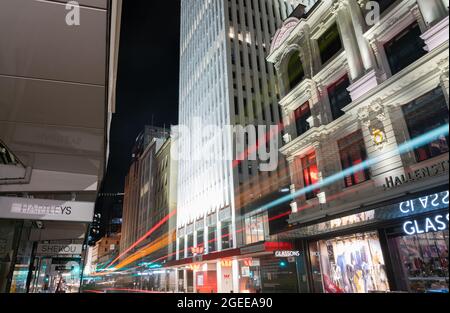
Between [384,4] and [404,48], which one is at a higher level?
[384,4]

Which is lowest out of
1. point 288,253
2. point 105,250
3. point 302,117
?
point 288,253

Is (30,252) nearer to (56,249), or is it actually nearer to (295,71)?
(56,249)

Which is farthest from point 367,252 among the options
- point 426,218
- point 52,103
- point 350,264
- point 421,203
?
point 52,103

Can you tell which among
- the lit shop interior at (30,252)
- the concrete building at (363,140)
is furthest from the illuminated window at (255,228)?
the lit shop interior at (30,252)

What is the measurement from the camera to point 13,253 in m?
9.90

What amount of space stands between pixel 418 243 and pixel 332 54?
11123 mm

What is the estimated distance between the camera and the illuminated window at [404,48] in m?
11.0

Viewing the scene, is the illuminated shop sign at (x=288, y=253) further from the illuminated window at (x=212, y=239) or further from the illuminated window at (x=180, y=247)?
the illuminated window at (x=180, y=247)

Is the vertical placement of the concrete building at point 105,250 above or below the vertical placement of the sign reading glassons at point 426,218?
above

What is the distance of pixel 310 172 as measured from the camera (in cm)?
1695

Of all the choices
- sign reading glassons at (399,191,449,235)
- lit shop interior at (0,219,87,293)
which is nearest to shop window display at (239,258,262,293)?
lit shop interior at (0,219,87,293)

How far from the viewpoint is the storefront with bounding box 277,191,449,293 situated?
28.5 feet

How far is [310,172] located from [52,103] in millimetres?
14280

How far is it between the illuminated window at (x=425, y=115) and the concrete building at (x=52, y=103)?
25.2ft
